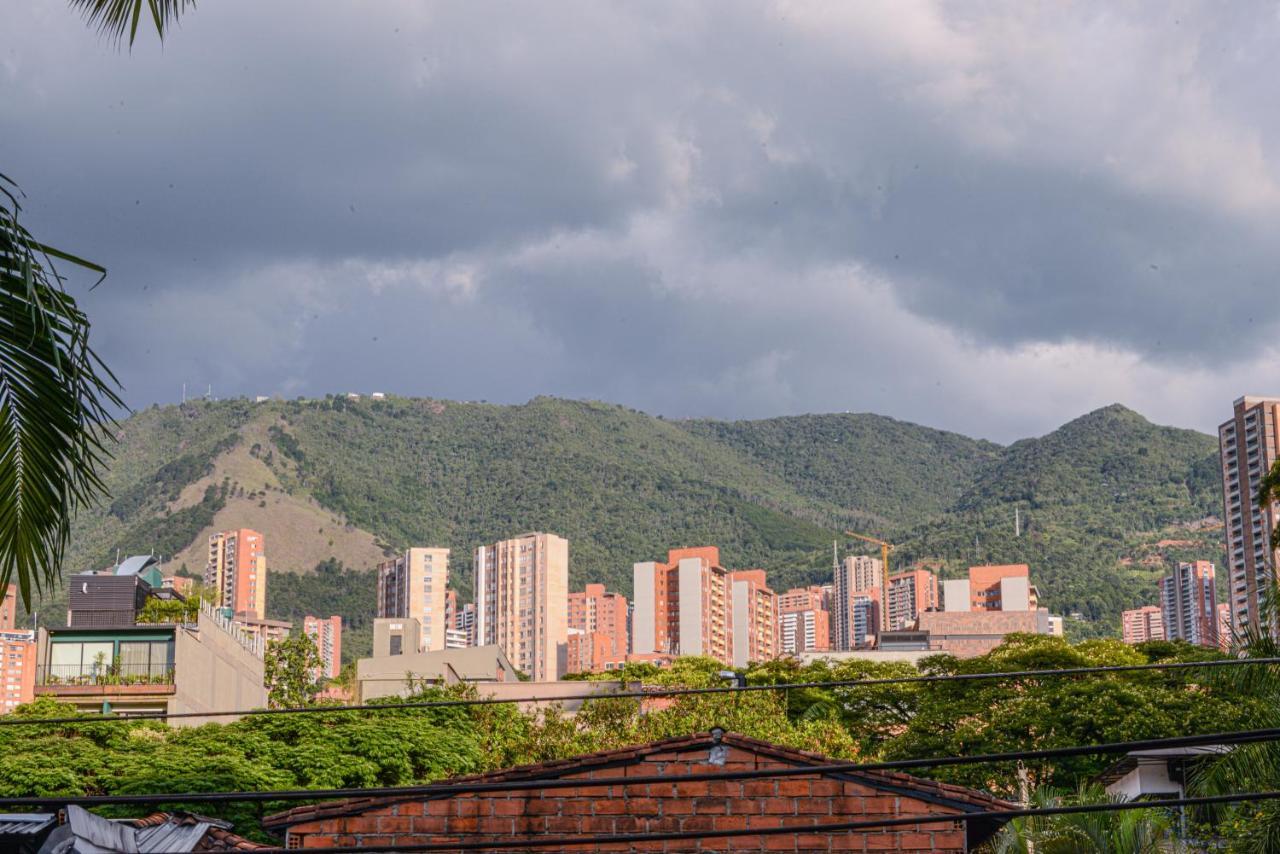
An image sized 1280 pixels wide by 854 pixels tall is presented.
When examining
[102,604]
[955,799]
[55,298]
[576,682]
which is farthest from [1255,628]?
[576,682]

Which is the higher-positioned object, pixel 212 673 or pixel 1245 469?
pixel 1245 469

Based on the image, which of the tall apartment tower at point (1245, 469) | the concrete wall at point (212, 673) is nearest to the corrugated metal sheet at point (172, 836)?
the concrete wall at point (212, 673)

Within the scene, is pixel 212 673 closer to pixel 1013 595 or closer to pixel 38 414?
pixel 38 414

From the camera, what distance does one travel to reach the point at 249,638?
74.2 meters

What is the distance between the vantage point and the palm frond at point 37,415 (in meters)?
5.91

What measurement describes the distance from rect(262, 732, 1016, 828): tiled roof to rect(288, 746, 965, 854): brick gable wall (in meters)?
0.08

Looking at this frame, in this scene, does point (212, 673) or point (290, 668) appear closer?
point (212, 673)

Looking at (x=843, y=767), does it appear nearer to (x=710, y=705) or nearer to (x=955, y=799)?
(x=955, y=799)

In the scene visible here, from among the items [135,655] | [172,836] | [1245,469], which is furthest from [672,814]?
[1245,469]

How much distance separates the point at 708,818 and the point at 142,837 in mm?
5428

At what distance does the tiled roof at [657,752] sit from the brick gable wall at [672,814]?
8 cm

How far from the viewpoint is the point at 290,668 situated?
7725 centimetres

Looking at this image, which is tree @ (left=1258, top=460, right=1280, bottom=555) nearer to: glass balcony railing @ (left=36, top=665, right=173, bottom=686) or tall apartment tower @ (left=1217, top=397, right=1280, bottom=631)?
glass balcony railing @ (left=36, top=665, right=173, bottom=686)

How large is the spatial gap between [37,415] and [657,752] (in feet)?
36.6
